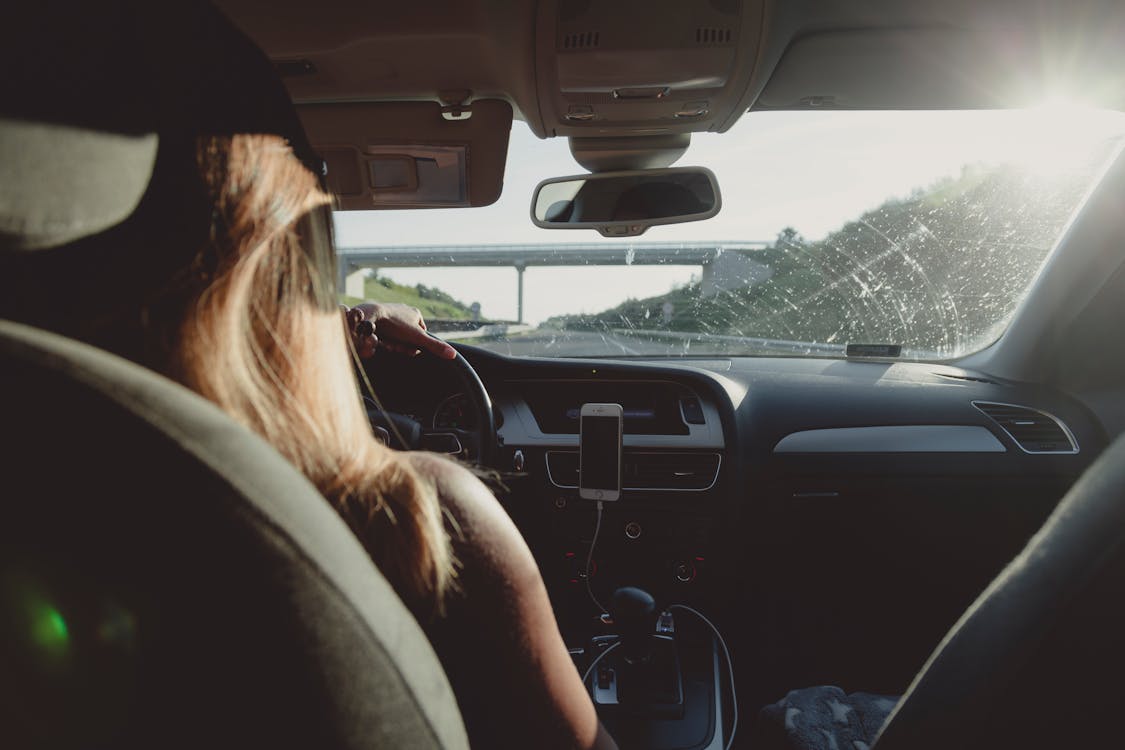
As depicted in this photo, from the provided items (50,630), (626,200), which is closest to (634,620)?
(626,200)

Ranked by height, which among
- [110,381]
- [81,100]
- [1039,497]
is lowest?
[1039,497]

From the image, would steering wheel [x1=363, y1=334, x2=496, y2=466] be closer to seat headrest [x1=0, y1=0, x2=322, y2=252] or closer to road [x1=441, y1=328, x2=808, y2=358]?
road [x1=441, y1=328, x2=808, y2=358]

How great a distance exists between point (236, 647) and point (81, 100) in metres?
0.49

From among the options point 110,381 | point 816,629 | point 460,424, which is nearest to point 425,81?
point 460,424

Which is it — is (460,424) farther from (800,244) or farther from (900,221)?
(900,221)

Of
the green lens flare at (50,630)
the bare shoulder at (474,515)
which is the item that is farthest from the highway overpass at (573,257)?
the green lens flare at (50,630)

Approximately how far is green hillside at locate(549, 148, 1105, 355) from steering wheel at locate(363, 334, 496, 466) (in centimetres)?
114

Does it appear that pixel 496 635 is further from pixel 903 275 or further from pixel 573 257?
pixel 903 275

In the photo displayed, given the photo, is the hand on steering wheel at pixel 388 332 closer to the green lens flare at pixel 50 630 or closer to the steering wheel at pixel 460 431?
the steering wheel at pixel 460 431

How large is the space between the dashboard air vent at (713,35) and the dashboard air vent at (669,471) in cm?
180

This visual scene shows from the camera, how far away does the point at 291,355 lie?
954mm

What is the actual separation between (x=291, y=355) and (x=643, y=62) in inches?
77.0

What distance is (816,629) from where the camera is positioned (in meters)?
3.25

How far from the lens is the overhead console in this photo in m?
2.25
